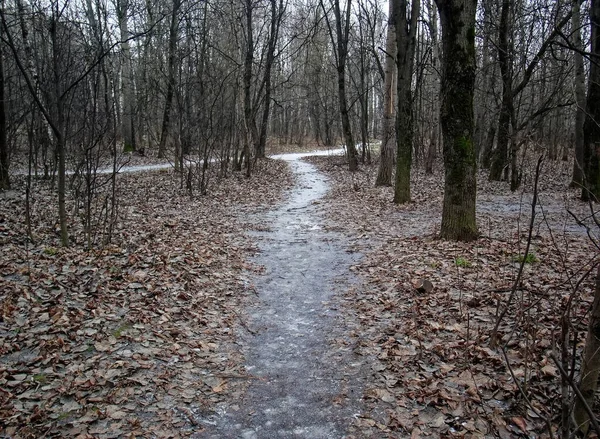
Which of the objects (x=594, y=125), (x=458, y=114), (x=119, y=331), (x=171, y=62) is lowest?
(x=119, y=331)

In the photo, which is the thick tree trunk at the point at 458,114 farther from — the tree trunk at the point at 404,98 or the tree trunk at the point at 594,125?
the tree trunk at the point at 594,125

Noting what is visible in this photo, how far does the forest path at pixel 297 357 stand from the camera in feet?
11.7

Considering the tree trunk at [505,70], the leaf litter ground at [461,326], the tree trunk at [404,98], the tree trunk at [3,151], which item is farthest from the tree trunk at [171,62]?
the leaf litter ground at [461,326]

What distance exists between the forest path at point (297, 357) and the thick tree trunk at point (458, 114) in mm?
1996

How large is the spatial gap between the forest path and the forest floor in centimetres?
6

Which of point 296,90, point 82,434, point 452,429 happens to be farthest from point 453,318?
point 296,90

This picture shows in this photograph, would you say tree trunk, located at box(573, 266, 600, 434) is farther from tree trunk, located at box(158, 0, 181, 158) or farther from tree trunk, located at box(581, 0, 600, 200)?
tree trunk, located at box(158, 0, 181, 158)

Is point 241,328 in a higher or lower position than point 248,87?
lower

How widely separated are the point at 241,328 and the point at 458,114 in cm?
472

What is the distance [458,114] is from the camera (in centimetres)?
693

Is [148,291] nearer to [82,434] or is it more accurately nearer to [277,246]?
[82,434]

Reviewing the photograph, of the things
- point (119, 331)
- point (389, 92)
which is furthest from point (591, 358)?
point (389, 92)

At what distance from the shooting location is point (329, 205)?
13102mm

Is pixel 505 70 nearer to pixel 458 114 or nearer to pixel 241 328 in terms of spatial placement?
pixel 458 114
